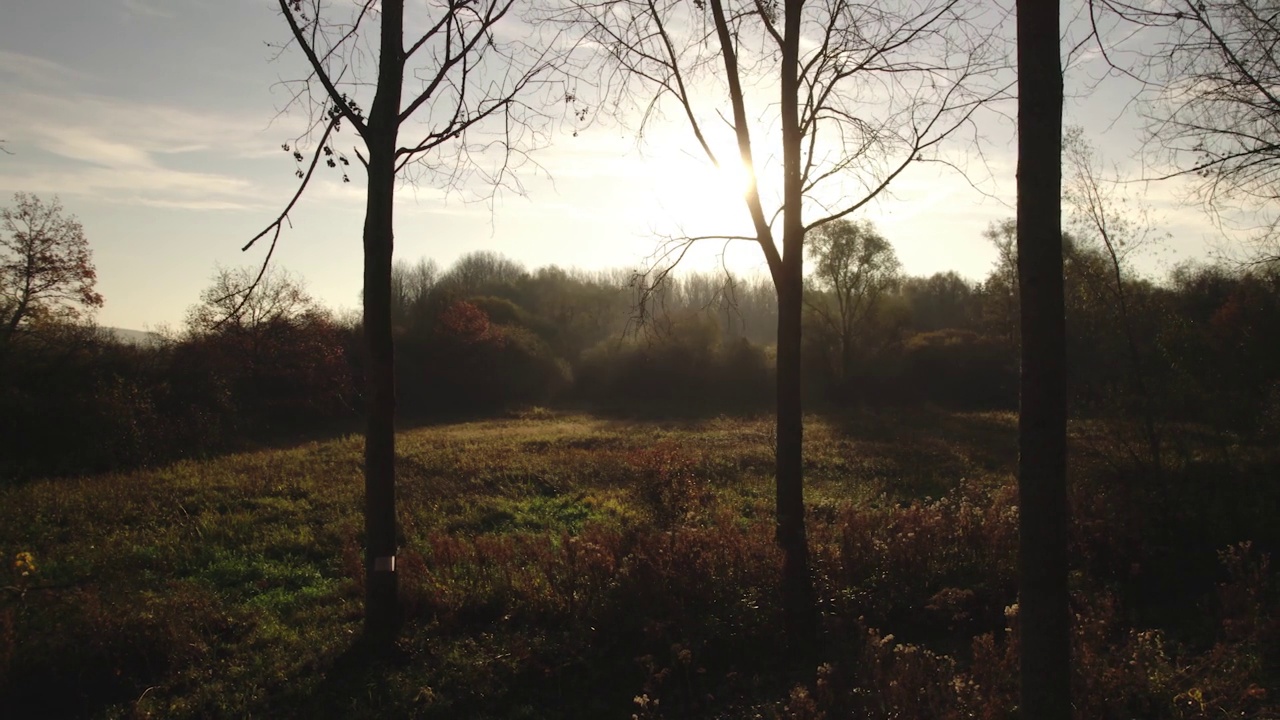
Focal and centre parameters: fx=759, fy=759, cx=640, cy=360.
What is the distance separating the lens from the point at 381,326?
21.8 ft

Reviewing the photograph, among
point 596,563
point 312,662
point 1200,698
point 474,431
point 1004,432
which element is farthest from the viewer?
point 474,431

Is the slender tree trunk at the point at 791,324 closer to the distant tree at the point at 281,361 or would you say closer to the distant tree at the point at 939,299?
the distant tree at the point at 281,361

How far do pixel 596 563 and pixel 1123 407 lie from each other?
838 centimetres

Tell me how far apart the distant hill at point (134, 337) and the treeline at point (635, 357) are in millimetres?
697

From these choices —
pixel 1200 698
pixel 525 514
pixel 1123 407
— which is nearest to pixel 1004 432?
pixel 1123 407

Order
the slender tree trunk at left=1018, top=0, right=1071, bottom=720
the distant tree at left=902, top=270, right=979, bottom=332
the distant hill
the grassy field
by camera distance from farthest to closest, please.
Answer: the distant tree at left=902, top=270, right=979, bottom=332
the distant hill
the grassy field
the slender tree trunk at left=1018, top=0, right=1071, bottom=720

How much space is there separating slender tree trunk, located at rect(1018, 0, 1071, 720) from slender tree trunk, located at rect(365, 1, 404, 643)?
16.5ft

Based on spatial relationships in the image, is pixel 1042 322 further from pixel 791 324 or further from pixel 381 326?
pixel 381 326

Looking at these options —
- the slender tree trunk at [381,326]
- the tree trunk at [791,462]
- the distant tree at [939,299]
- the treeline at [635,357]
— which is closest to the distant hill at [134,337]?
the treeline at [635,357]

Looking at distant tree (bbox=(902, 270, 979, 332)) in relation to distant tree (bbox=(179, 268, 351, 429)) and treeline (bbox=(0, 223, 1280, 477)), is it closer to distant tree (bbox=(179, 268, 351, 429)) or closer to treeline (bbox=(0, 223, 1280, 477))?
treeline (bbox=(0, 223, 1280, 477))

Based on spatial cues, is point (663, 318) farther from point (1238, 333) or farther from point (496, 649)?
point (1238, 333)

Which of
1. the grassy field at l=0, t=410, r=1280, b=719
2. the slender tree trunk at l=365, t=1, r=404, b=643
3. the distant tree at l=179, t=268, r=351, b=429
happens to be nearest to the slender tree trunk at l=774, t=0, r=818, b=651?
the grassy field at l=0, t=410, r=1280, b=719

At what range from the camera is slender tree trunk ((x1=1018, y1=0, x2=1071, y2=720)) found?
3328 millimetres

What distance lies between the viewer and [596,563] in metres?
7.55
